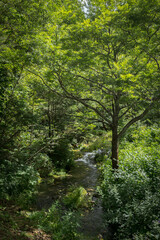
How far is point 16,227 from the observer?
3.74m

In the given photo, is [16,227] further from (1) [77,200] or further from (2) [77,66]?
(2) [77,66]

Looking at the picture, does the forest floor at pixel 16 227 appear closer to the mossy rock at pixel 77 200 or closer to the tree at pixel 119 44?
the mossy rock at pixel 77 200

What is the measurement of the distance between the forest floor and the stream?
4.48 feet

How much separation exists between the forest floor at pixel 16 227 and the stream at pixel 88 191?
53.8 inches

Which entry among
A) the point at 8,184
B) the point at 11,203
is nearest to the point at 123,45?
the point at 8,184

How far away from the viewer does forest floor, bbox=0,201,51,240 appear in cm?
338

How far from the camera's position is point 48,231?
4156 millimetres

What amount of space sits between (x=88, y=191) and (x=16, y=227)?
4379 mm

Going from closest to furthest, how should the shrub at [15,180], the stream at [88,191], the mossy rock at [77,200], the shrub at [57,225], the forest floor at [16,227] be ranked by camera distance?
the forest floor at [16,227] < the shrub at [57,225] < the shrub at [15,180] < the stream at [88,191] < the mossy rock at [77,200]

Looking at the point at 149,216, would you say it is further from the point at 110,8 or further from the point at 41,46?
the point at 110,8

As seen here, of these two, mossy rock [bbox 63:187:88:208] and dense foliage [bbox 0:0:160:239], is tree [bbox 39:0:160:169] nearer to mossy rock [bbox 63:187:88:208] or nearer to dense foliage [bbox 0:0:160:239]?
dense foliage [bbox 0:0:160:239]

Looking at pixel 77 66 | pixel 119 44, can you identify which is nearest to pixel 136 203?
pixel 77 66

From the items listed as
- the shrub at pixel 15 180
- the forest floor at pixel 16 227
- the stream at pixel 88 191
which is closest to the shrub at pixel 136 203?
the stream at pixel 88 191

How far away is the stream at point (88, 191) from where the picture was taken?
4.77m
